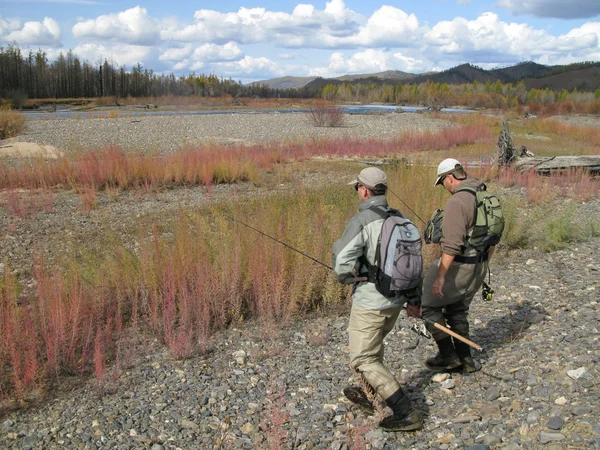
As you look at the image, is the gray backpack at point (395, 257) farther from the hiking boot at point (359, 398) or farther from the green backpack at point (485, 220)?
the hiking boot at point (359, 398)

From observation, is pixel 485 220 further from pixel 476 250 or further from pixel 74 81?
pixel 74 81

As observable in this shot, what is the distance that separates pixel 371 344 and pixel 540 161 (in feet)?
40.3

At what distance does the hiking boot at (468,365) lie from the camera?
4.57 meters

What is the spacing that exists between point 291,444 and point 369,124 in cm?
3345

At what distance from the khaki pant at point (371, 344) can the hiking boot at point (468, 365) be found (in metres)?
1.07

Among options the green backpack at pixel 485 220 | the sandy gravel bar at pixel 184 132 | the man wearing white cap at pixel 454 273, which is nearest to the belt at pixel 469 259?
the man wearing white cap at pixel 454 273

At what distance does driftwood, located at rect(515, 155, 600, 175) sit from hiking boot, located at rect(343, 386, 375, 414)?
37.8ft

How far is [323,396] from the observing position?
4.41 m

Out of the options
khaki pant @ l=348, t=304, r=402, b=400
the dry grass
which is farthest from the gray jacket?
the dry grass

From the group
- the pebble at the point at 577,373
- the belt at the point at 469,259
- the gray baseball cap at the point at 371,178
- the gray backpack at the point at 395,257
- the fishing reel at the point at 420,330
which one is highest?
the gray baseball cap at the point at 371,178

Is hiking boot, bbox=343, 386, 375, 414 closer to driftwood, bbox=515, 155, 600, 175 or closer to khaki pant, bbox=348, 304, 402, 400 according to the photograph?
khaki pant, bbox=348, 304, 402, 400

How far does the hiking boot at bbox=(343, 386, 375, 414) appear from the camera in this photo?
408 centimetres

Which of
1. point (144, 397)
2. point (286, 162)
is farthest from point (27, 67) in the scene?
point (144, 397)

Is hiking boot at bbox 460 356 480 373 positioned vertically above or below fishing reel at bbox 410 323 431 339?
below
